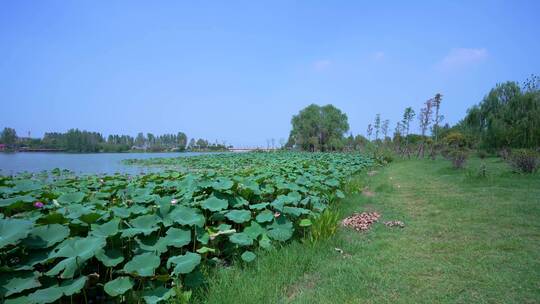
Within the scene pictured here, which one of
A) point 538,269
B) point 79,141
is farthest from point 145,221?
point 79,141

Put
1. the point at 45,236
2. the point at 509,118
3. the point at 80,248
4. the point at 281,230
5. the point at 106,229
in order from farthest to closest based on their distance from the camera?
the point at 509,118 < the point at 281,230 < the point at 106,229 < the point at 45,236 < the point at 80,248

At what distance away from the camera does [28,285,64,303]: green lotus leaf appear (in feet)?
5.02

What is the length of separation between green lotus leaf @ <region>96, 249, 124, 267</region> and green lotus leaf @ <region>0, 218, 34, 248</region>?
432 mm

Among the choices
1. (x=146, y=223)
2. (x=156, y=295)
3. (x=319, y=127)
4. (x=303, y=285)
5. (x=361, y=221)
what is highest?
(x=319, y=127)

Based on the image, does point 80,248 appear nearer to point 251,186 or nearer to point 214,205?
point 214,205

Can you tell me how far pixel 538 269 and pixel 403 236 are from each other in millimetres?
1272

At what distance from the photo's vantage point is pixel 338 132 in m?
44.1

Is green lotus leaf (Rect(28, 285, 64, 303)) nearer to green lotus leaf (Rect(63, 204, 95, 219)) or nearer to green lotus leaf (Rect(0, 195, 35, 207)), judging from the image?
green lotus leaf (Rect(63, 204, 95, 219))

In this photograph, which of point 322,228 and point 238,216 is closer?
point 238,216

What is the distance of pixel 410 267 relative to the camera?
271cm

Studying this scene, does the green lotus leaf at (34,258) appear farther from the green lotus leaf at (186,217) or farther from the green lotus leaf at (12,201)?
the green lotus leaf at (12,201)

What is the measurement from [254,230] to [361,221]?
76.9 inches

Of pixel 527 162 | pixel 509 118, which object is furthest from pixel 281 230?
pixel 509 118

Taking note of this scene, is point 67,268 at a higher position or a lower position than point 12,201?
lower
